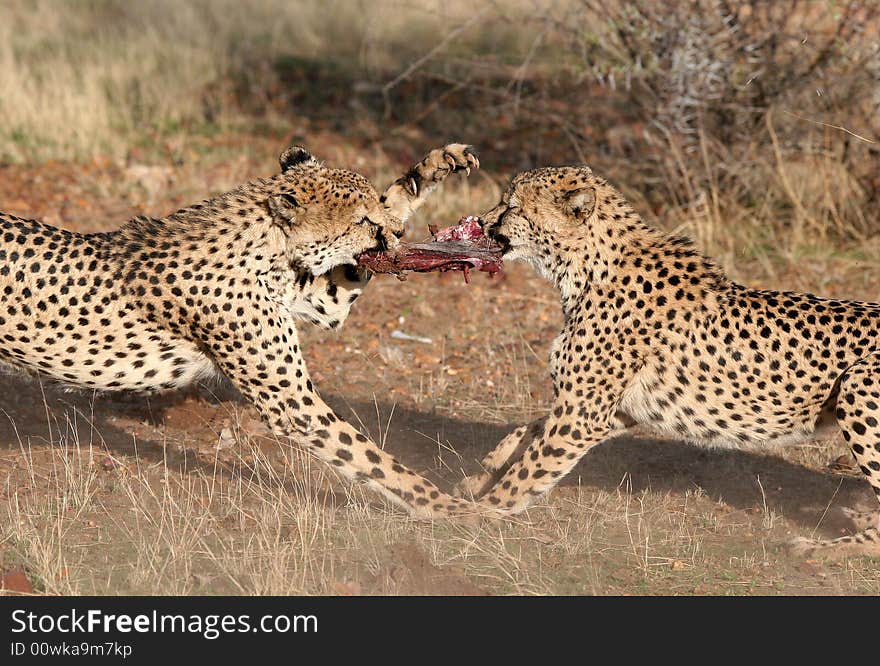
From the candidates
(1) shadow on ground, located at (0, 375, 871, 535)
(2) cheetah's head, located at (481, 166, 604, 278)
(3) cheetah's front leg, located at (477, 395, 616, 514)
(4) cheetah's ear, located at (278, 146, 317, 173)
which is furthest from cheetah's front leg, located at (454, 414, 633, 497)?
(4) cheetah's ear, located at (278, 146, 317, 173)

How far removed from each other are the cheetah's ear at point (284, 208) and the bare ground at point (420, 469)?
116cm

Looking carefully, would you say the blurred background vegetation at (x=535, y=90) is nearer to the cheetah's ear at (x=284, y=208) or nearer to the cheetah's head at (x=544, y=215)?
the cheetah's head at (x=544, y=215)

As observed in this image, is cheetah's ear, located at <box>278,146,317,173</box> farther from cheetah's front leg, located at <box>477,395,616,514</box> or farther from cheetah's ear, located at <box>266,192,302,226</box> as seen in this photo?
cheetah's front leg, located at <box>477,395,616,514</box>

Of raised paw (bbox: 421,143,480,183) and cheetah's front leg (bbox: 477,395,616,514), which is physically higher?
raised paw (bbox: 421,143,480,183)

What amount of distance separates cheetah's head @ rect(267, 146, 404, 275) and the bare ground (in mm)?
1075

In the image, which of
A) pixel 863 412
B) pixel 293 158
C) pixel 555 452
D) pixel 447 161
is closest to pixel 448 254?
pixel 447 161

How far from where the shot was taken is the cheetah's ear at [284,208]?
19.3 ft

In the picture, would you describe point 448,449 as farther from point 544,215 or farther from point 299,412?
point 544,215

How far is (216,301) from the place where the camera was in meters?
5.91

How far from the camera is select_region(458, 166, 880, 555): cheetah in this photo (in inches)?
230

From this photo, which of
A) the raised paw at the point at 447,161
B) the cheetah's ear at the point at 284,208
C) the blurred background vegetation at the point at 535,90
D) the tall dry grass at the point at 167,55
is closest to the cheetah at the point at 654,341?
the raised paw at the point at 447,161

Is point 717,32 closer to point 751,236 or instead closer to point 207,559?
point 751,236
